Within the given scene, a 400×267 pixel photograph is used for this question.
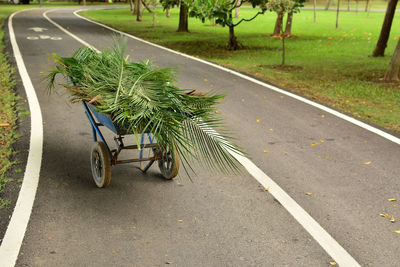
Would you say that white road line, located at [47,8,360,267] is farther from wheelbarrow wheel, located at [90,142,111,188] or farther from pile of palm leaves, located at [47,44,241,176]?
wheelbarrow wheel, located at [90,142,111,188]

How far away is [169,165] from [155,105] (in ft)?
4.20

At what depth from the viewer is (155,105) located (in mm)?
4547

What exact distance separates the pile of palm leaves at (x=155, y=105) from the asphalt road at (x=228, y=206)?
0.67 metres

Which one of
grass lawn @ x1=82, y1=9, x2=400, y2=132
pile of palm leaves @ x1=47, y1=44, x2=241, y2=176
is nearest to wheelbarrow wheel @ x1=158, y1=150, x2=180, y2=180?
pile of palm leaves @ x1=47, y1=44, x2=241, y2=176

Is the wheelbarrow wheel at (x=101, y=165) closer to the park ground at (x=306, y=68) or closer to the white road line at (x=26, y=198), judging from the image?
the white road line at (x=26, y=198)

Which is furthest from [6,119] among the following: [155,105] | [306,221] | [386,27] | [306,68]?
[386,27]

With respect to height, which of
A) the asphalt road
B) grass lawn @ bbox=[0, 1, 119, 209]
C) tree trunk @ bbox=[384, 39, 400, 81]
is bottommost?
the asphalt road

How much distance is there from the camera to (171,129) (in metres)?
4.43

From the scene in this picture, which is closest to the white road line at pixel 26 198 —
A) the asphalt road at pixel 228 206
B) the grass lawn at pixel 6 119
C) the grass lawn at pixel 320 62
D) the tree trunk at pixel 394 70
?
the asphalt road at pixel 228 206

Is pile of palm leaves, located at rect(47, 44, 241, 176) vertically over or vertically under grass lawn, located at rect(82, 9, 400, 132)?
over

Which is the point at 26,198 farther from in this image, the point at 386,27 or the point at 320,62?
the point at 386,27

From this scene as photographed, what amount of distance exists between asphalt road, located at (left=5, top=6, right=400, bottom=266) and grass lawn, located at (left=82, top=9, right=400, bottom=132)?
215cm

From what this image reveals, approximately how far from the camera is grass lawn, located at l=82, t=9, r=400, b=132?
1006 centimetres

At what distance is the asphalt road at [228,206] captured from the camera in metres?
4.10
